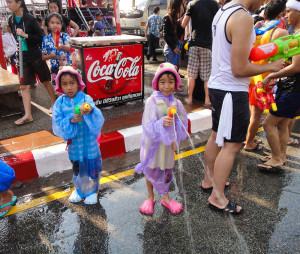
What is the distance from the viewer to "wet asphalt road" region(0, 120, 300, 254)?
2080 mm

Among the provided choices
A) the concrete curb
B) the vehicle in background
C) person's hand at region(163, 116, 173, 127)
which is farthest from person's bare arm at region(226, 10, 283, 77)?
the vehicle in background

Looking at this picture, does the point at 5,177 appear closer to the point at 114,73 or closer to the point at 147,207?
the point at 147,207

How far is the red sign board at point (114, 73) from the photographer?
14.0ft

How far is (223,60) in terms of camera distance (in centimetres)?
215

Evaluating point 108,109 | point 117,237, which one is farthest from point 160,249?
point 108,109

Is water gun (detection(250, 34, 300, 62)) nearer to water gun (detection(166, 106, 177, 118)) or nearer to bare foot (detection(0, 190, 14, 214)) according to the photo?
water gun (detection(166, 106, 177, 118))

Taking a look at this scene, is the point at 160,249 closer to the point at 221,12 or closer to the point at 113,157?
the point at 113,157

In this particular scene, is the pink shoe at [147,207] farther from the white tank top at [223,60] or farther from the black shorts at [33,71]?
the black shorts at [33,71]

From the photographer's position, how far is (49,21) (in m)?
4.14

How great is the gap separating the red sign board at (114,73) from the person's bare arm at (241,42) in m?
2.72

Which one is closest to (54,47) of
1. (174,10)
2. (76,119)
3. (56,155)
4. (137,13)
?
(56,155)

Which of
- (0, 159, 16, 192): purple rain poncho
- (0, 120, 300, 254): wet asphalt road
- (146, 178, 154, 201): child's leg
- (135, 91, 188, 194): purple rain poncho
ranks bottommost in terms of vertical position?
(0, 120, 300, 254): wet asphalt road

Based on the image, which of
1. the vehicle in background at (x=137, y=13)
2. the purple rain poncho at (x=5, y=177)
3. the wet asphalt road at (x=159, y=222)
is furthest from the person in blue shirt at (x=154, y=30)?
the purple rain poncho at (x=5, y=177)

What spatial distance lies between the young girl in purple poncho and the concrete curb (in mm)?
1103
